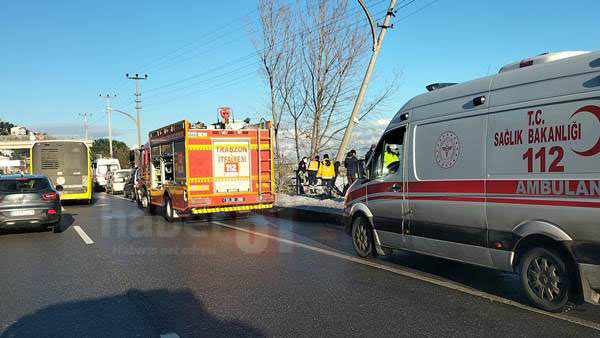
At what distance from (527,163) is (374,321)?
7.56ft

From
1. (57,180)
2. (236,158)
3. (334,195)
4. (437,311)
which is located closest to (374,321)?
(437,311)

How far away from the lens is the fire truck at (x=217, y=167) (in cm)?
1301

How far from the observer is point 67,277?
7.18m

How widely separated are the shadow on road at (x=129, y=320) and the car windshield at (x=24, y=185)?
7.06 m

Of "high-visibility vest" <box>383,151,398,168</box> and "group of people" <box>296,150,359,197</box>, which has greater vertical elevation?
"high-visibility vest" <box>383,151,398,168</box>

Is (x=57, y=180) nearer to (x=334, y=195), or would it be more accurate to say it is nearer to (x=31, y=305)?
(x=334, y=195)

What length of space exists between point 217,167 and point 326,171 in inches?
214

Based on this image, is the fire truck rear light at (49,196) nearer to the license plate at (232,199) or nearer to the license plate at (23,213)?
the license plate at (23,213)

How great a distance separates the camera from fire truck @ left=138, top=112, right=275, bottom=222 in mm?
13008

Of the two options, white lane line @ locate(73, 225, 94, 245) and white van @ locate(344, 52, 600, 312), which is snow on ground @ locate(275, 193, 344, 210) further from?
white van @ locate(344, 52, 600, 312)

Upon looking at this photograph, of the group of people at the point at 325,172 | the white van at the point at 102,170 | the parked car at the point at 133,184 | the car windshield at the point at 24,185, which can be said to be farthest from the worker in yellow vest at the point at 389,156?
the white van at the point at 102,170

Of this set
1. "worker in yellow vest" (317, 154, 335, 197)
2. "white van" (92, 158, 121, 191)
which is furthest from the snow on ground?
"white van" (92, 158, 121, 191)

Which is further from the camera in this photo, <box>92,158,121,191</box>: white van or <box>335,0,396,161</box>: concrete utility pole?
<box>92,158,121,191</box>: white van

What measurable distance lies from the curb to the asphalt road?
297 centimetres
